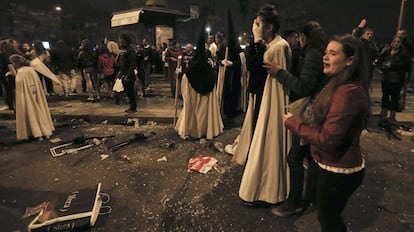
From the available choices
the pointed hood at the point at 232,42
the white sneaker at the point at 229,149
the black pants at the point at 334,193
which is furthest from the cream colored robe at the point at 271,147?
the white sneaker at the point at 229,149

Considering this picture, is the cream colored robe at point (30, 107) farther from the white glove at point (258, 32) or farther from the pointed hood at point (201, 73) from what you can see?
the white glove at point (258, 32)

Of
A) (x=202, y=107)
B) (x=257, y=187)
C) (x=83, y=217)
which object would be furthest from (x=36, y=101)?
(x=257, y=187)

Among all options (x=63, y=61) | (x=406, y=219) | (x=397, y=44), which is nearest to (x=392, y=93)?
(x=397, y=44)

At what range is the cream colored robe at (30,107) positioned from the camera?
6.09 m

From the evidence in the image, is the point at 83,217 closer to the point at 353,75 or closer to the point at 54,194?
the point at 54,194

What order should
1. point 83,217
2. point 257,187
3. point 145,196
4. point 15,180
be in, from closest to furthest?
1. point 83,217
2. point 257,187
3. point 145,196
4. point 15,180

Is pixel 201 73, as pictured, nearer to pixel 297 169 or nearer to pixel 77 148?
pixel 77 148

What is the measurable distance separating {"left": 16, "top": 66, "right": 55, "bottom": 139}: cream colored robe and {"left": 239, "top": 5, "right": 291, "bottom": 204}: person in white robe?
17.1 feet

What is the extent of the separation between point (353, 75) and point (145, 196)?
3119 millimetres

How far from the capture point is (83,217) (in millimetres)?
3197

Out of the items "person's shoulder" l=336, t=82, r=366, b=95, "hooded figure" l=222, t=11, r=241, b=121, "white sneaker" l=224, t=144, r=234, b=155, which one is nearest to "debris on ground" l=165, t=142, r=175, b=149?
"white sneaker" l=224, t=144, r=234, b=155

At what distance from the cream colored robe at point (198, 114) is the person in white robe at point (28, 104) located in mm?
3148

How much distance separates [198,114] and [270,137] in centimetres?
328

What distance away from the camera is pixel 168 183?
4.40m
